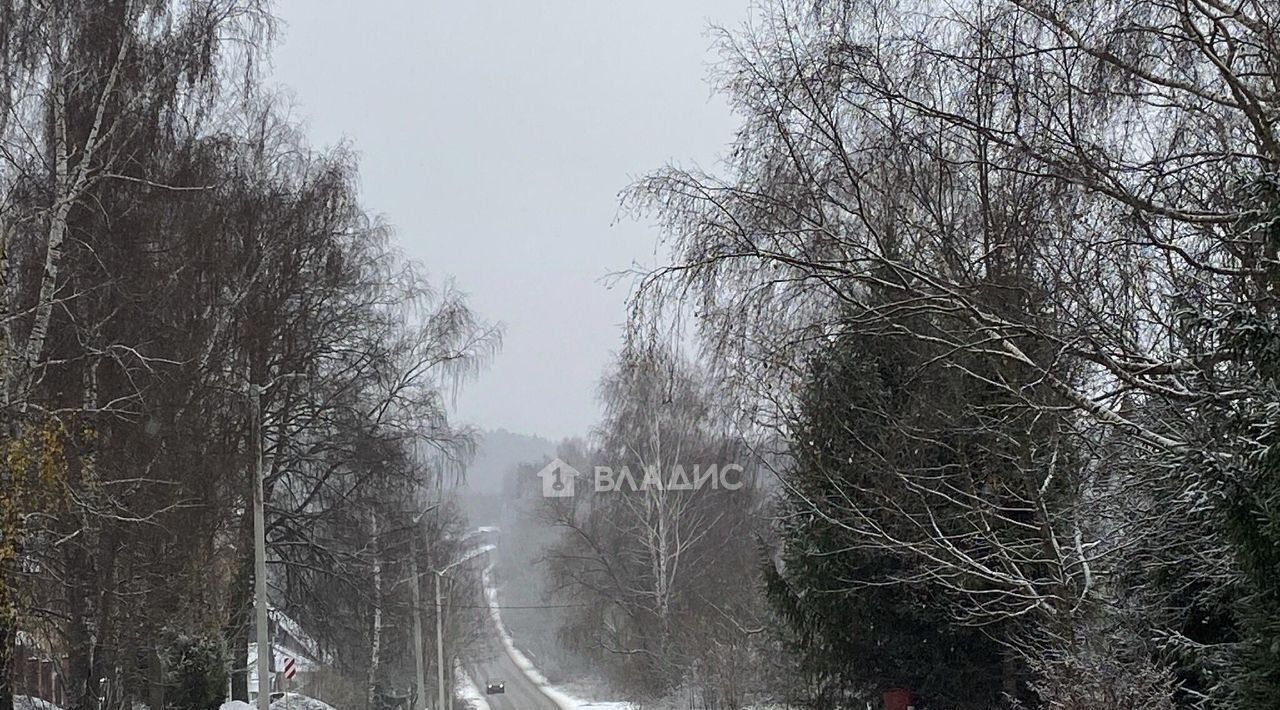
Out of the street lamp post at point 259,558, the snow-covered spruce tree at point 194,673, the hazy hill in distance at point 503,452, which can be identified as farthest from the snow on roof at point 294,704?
the hazy hill in distance at point 503,452

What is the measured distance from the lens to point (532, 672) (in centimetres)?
7869

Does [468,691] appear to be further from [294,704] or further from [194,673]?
[194,673]

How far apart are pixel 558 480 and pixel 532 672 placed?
43659mm

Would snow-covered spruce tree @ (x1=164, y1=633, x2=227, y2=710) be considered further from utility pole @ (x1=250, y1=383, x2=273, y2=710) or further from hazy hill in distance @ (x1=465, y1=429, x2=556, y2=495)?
hazy hill in distance @ (x1=465, y1=429, x2=556, y2=495)

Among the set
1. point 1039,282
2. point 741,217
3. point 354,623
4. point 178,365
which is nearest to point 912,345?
point 1039,282

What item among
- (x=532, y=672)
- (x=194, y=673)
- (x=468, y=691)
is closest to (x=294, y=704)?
(x=194, y=673)

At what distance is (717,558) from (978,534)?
22987 mm

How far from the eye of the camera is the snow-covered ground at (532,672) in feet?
173

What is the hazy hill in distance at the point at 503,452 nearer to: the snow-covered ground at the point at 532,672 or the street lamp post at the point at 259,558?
the snow-covered ground at the point at 532,672

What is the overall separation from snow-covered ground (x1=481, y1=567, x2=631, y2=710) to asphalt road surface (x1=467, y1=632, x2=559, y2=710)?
43cm

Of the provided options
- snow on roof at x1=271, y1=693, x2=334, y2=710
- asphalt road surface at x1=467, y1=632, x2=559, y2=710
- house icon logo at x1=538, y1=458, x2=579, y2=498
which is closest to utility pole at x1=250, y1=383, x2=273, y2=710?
snow on roof at x1=271, y1=693, x2=334, y2=710

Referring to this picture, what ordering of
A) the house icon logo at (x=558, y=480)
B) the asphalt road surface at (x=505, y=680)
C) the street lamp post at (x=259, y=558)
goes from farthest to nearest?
the asphalt road surface at (x=505, y=680)
the house icon logo at (x=558, y=480)
the street lamp post at (x=259, y=558)

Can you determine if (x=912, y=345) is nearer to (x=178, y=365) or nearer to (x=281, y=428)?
(x=178, y=365)

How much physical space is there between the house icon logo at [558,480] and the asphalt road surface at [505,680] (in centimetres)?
1822
